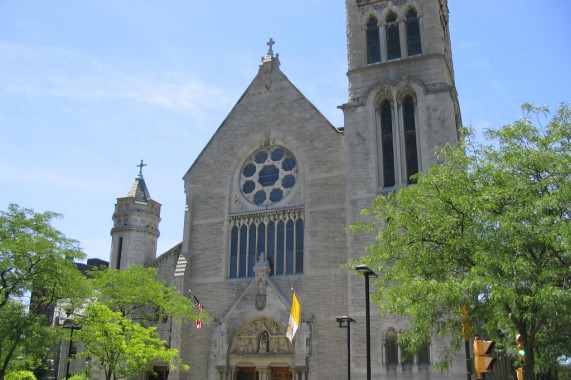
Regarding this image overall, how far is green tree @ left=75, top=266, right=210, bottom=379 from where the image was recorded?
2405 centimetres

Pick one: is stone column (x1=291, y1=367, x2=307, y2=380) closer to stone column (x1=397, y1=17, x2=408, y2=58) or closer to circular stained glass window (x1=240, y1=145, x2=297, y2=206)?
circular stained glass window (x1=240, y1=145, x2=297, y2=206)

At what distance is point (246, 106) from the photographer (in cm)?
3334

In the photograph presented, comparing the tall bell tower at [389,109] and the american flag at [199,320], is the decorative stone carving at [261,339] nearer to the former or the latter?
the american flag at [199,320]

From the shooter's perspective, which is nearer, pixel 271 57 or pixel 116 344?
pixel 116 344

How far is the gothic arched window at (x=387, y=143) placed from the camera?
94.1 feet

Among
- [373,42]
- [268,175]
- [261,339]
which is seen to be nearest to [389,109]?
[373,42]

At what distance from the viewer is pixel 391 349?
1006 inches

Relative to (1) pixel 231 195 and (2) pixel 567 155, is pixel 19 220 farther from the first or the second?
(2) pixel 567 155

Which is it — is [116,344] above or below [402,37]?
below

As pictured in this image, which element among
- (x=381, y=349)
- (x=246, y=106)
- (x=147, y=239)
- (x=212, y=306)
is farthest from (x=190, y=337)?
(x=246, y=106)

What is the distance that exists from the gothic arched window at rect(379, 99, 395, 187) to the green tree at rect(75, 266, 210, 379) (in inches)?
442

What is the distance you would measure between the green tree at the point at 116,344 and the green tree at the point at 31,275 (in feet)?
4.47

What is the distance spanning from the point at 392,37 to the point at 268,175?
1008 cm

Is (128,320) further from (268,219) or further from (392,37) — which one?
(392,37)
